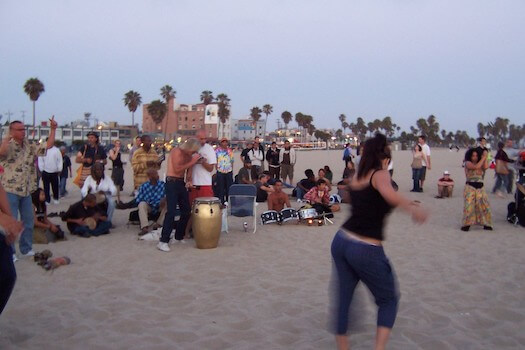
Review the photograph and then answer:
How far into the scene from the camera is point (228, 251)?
24.4 ft

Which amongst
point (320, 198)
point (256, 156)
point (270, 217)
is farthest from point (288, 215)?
point (256, 156)

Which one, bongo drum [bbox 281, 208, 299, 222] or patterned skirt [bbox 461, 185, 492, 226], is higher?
patterned skirt [bbox 461, 185, 492, 226]

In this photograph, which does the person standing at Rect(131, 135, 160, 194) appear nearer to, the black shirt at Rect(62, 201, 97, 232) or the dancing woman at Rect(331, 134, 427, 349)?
the black shirt at Rect(62, 201, 97, 232)

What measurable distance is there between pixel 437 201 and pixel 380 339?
430 inches

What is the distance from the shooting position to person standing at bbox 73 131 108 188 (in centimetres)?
1051

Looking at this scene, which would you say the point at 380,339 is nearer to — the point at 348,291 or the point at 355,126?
the point at 348,291

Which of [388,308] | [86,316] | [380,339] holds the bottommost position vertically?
[86,316]

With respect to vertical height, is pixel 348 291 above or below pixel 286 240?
above

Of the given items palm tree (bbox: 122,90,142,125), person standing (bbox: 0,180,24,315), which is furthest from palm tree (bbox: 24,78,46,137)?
person standing (bbox: 0,180,24,315)

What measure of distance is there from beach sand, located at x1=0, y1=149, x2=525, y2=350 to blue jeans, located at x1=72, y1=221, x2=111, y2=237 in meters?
0.21

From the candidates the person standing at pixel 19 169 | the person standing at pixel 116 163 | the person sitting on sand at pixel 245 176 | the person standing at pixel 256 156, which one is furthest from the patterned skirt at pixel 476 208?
the person standing at pixel 116 163

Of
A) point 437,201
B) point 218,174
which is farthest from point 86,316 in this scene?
point 437,201

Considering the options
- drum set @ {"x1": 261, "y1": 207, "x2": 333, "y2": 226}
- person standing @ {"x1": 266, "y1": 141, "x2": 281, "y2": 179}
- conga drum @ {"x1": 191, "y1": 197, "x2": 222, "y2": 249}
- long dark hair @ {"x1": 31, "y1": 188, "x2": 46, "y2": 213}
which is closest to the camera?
conga drum @ {"x1": 191, "y1": 197, "x2": 222, "y2": 249}

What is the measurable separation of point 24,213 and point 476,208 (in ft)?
24.0
